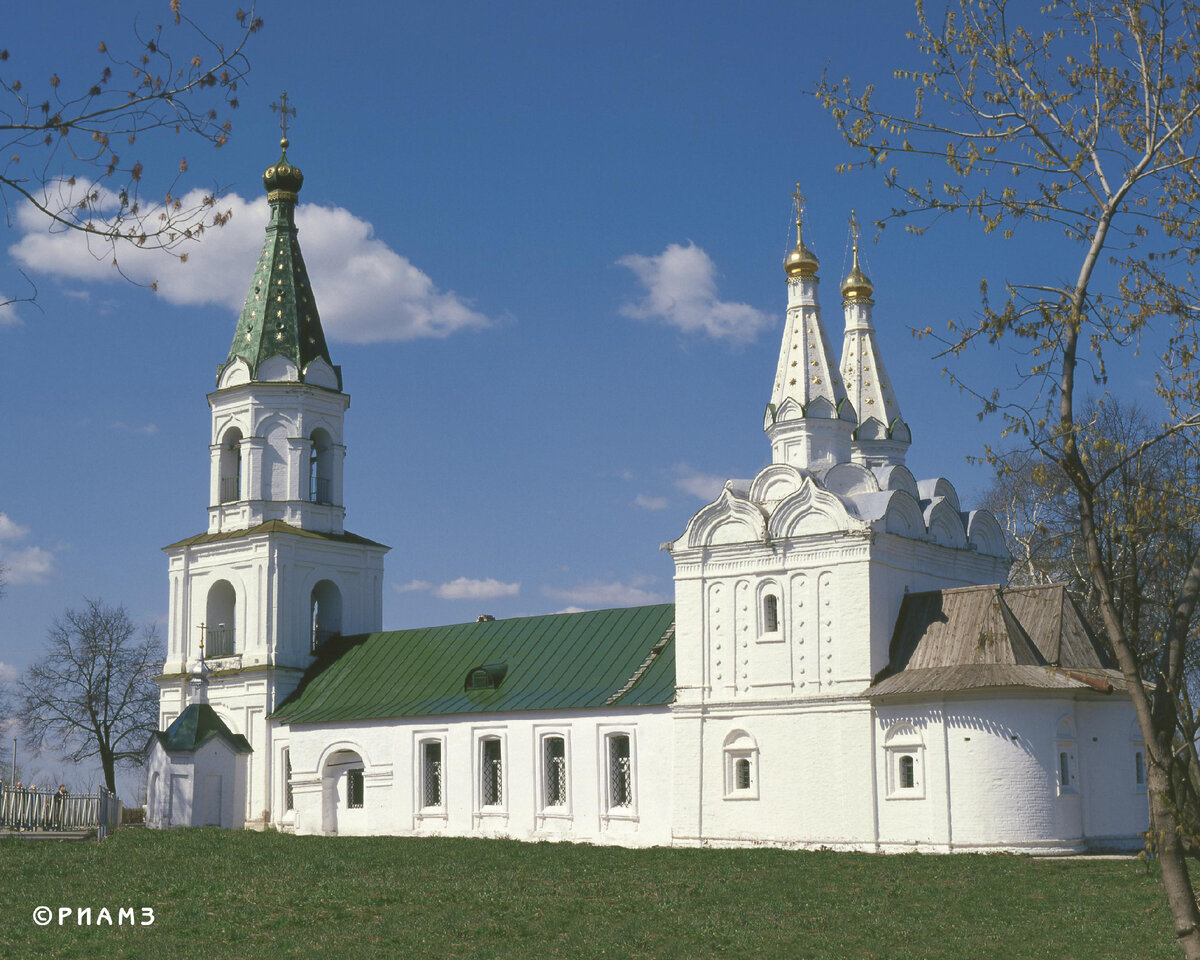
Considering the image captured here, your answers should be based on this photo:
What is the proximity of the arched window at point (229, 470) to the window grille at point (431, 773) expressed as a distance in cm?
828

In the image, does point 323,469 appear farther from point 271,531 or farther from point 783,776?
point 783,776

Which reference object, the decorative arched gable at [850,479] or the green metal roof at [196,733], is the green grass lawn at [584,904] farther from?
the green metal roof at [196,733]

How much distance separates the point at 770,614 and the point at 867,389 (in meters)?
6.49

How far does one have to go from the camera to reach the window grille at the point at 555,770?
89.4ft

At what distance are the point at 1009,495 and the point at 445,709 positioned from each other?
541 inches

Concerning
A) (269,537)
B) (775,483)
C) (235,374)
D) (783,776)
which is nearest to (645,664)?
(783,776)

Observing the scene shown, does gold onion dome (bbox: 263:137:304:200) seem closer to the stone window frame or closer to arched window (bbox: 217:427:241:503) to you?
arched window (bbox: 217:427:241:503)

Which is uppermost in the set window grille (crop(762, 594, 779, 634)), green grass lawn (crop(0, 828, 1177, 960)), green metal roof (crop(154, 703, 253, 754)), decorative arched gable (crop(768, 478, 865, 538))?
decorative arched gable (crop(768, 478, 865, 538))

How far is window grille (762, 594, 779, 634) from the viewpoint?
24812 mm

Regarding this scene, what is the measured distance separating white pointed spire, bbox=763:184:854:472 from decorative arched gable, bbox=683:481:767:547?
1.46 meters

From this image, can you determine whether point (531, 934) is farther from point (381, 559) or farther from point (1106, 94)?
point (381, 559)

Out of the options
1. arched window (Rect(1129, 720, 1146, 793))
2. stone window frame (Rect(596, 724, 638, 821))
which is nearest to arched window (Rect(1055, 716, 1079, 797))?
arched window (Rect(1129, 720, 1146, 793))

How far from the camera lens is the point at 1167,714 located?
29.0ft

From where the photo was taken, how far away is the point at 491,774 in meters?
28.4
